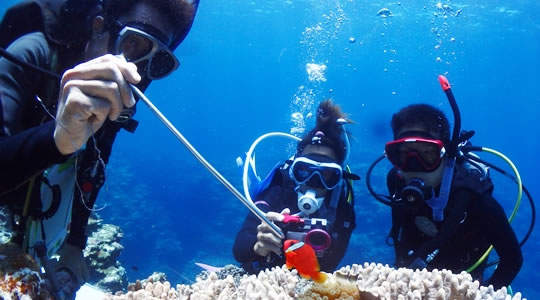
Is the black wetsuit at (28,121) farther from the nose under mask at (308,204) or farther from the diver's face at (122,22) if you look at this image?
the nose under mask at (308,204)

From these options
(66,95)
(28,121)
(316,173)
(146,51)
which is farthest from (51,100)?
(316,173)

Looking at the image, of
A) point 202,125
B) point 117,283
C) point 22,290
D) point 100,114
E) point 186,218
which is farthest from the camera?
point 202,125

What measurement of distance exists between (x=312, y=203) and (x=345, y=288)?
76.5 inches

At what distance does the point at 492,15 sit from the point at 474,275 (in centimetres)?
3250

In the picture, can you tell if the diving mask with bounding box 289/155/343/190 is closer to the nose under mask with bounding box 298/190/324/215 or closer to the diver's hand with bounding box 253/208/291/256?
the nose under mask with bounding box 298/190/324/215

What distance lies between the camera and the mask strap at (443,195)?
4199 mm

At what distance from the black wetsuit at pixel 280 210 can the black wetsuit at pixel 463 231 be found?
646 mm

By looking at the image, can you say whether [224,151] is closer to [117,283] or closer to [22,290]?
[117,283]

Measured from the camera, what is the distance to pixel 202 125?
73375mm

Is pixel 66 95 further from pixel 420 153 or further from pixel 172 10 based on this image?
pixel 420 153

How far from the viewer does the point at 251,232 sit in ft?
15.0

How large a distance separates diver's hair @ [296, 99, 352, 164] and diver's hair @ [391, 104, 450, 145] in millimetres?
910

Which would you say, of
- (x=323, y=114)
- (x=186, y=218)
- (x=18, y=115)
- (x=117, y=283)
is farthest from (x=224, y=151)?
(x=18, y=115)

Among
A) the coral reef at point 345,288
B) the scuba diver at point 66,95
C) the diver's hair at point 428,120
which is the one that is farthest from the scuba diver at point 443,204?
the scuba diver at point 66,95
